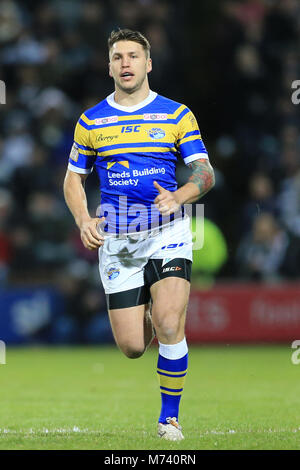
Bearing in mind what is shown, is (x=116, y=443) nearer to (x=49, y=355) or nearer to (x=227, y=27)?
(x=49, y=355)

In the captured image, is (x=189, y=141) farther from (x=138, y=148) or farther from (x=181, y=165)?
(x=181, y=165)

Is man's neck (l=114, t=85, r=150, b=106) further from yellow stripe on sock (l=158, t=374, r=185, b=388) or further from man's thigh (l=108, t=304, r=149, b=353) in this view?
yellow stripe on sock (l=158, t=374, r=185, b=388)

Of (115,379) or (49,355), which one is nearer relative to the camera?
(115,379)

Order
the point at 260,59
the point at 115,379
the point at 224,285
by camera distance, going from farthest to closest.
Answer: the point at 260,59, the point at 224,285, the point at 115,379

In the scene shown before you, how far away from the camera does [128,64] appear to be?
648cm

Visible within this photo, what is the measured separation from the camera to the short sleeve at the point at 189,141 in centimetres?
645

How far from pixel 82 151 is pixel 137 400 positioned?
2.85m

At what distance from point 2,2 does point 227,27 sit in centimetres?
378

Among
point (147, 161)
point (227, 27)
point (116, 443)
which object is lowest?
point (116, 443)

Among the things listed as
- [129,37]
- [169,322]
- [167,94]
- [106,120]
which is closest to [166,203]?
[169,322]

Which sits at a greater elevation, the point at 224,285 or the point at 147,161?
the point at 147,161

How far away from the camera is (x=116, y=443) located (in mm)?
5984

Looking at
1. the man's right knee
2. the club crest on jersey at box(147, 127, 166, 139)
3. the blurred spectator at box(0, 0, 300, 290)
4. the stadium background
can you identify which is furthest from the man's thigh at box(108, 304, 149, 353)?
the blurred spectator at box(0, 0, 300, 290)

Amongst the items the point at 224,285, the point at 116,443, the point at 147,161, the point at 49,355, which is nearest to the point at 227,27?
the point at 224,285
